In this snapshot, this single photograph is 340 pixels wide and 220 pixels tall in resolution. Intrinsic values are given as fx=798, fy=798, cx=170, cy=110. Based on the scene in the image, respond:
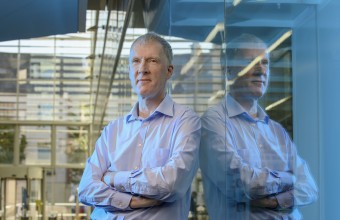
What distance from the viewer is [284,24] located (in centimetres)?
234

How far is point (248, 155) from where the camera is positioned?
2.71m

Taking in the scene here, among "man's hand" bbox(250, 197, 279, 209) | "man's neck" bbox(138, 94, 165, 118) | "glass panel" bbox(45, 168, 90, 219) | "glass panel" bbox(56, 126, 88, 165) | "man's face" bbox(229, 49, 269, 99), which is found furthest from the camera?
"glass panel" bbox(56, 126, 88, 165)

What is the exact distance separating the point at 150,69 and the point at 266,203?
2.62 feet

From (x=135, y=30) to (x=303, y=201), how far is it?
497 centimetres

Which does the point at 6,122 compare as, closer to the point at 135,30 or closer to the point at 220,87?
the point at 135,30

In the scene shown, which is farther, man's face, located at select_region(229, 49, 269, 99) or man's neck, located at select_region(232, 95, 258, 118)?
man's neck, located at select_region(232, 95, 258, 118)

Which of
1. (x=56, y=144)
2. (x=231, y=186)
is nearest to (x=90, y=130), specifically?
(x=56, y=144)

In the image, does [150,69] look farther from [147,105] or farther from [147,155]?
[147,155]

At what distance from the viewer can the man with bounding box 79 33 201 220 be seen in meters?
2.88

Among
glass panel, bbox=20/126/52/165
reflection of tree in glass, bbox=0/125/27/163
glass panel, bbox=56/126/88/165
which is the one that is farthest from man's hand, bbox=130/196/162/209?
glass panel, bbox=56/126/88/165

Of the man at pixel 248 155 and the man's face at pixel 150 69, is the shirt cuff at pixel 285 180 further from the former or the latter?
the man's face at pixel 150 69

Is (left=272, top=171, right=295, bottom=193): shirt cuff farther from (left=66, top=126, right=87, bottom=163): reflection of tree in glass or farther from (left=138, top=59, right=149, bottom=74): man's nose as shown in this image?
(left=66, top=126, right=87, bottom=163): reflection of tree in glass

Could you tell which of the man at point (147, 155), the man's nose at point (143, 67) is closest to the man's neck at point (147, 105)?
the man at point (147, 155)

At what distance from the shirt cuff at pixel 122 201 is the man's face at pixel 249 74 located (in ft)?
1.81
